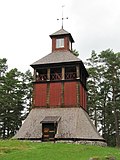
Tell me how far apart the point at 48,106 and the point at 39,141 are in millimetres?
4320

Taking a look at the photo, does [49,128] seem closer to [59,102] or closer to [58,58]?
[59,102]

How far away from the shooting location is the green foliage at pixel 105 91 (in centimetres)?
4241

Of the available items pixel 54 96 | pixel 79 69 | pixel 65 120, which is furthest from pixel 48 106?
pixel 79 69

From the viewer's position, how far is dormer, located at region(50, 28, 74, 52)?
33500 mm

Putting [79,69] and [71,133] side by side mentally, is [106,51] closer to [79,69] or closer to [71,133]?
[79,69]

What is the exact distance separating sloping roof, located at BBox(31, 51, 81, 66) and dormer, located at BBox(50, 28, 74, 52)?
0.90 m

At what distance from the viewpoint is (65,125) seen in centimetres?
2625

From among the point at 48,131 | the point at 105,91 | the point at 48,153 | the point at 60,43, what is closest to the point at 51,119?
the point at 48,131

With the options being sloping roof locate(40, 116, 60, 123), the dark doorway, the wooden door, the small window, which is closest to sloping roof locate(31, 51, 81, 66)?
the small window

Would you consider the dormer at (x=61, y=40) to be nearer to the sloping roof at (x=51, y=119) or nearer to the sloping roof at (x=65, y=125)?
the sloping roof at (x=65, y=125)

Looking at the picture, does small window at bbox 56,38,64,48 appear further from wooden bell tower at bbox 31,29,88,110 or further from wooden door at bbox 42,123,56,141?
wooden door at bbox 42,123,56,141

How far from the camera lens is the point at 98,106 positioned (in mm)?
44156

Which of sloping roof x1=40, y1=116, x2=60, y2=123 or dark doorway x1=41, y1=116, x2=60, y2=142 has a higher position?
sloping roof x1=40, y1=116, x2=60, y2=123

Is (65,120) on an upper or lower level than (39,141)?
upper
